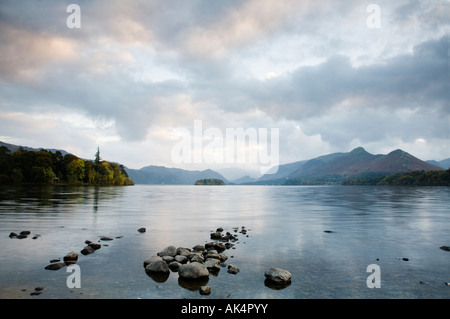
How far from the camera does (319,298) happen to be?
1529 cm

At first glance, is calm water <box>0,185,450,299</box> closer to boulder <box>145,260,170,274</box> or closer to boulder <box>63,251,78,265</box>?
boulder <box>145,260,170,274</box>

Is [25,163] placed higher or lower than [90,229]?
higher

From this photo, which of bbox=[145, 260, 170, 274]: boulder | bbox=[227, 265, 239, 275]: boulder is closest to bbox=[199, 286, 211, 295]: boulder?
bbox=[227, 265, 239, 275]: boulder

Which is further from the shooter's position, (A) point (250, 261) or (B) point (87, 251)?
(B) point (87, 251)

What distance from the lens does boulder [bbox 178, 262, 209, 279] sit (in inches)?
703

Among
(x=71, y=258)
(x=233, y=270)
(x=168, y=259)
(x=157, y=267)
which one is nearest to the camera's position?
(x=157, y=267)

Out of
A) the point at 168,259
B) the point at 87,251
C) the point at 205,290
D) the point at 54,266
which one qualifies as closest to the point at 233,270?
the point at 205,290

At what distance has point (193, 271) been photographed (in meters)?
18.0

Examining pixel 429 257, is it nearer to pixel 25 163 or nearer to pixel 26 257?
pixel 26 257

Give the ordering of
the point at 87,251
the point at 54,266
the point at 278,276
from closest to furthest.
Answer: the point at 278,276, the point at 54,266, the point at 87,251

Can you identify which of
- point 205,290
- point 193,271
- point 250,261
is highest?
point 193,271

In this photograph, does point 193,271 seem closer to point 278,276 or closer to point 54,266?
point 278,276

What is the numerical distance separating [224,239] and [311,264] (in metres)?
11.8
